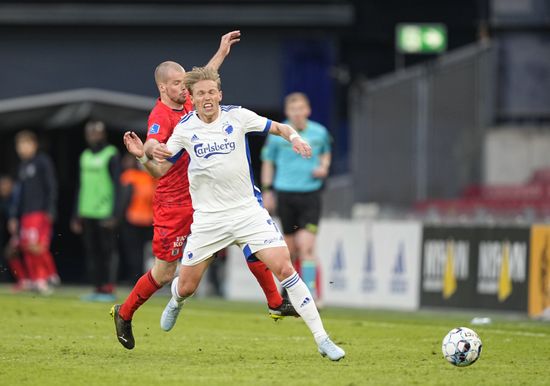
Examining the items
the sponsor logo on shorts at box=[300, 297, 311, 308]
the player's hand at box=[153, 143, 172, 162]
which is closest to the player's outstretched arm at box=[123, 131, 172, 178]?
the player's hand at box=[153, 143, 172, 162]

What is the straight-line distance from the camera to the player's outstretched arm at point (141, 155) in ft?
36.2

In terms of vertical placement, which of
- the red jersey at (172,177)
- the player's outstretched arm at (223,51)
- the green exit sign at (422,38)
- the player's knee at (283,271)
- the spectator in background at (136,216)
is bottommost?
the spectator in background at (136,216)

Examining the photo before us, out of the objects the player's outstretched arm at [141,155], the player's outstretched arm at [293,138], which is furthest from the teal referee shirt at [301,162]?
the player's outstretched arm at [293,138]

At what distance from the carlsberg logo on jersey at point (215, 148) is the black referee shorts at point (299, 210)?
562 cm

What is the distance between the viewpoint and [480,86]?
2322 centimetres

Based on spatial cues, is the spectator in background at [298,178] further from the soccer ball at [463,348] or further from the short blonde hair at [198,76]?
the soccer ball at [463,348]

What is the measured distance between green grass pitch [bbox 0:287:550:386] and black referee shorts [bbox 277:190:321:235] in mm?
1019

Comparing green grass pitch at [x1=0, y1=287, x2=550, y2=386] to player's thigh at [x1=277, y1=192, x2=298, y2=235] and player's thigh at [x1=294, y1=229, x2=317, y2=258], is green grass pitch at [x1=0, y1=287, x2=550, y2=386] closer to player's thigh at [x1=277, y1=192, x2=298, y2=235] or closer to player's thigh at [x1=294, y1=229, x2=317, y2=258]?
player's thigh at [x1=294, y1=229, x2=317, y2=258]

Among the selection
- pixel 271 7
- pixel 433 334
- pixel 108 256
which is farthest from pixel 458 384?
pixel 271 7

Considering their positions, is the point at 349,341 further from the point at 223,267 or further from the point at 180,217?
the point at 223,267

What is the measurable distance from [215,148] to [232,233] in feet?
2.08

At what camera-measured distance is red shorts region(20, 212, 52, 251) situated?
2069 centimetres

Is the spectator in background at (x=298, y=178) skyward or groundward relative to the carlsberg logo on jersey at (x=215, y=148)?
groundward

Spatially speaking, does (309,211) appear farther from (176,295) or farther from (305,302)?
(305,302)
